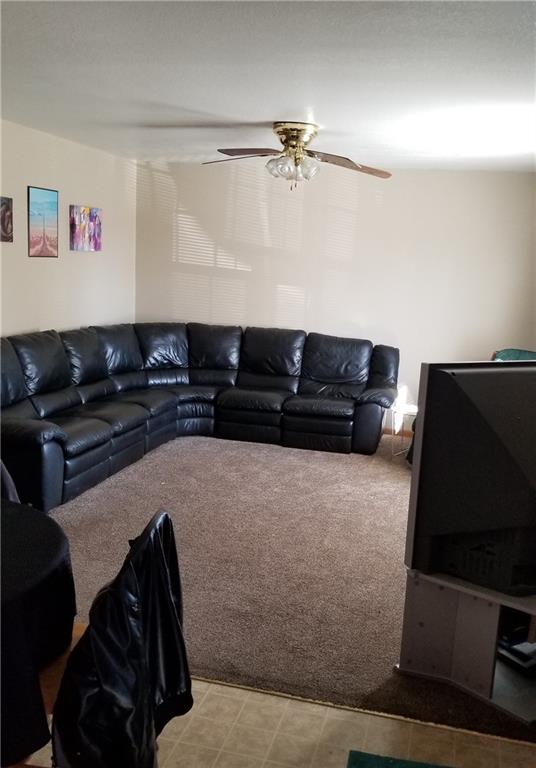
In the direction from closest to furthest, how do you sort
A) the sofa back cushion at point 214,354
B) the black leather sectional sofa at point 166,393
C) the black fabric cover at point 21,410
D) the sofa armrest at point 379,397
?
1. the black leather sectional sofa at point 166,393
2. the black fabric cover at point 21,410
3. the sofa armrest at point 379,397
4. the sofa back cushion at point 214,354

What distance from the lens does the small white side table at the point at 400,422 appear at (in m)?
6.15

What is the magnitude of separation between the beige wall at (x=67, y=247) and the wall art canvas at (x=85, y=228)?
6 cm

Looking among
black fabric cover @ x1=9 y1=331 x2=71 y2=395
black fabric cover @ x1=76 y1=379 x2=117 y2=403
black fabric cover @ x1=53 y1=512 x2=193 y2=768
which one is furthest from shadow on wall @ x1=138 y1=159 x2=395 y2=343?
black fabric cover @ x1=53 y1=512 x2=193 y2=768

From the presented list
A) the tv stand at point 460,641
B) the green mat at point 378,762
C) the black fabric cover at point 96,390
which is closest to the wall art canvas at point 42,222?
the black fabric cover at point 96,390

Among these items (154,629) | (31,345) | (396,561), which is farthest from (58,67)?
(396,561)

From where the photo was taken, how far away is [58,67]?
11.1ft

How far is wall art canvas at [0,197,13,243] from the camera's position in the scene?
5.17 metres

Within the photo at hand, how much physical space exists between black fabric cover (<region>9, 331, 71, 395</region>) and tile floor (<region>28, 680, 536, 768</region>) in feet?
9.99

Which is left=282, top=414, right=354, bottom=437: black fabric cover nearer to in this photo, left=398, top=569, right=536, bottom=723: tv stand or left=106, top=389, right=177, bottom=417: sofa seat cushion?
left=106, top=389, right=177, bottom=417: sofa seat cushion

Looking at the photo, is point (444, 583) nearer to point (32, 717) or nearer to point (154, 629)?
point (154, 629)

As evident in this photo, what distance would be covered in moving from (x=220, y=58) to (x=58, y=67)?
0.85 m

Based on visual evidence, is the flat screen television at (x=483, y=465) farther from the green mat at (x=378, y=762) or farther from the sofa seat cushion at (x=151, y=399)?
the sofa seat cushion at (x=151, y=399)

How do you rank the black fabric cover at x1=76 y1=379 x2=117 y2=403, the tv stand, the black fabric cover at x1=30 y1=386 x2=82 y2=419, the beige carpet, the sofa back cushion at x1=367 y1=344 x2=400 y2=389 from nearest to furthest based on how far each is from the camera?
the tv stand
the beige carpet
the black fabric cover at x1=30 y1=386 x2=82 y2=419
the black fabric cover at x1=76 y1=379 x2=117 y2=403
the sofa back cushion at x1=367 y1=344 x2=400 y2=389

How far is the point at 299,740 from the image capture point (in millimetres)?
2506
